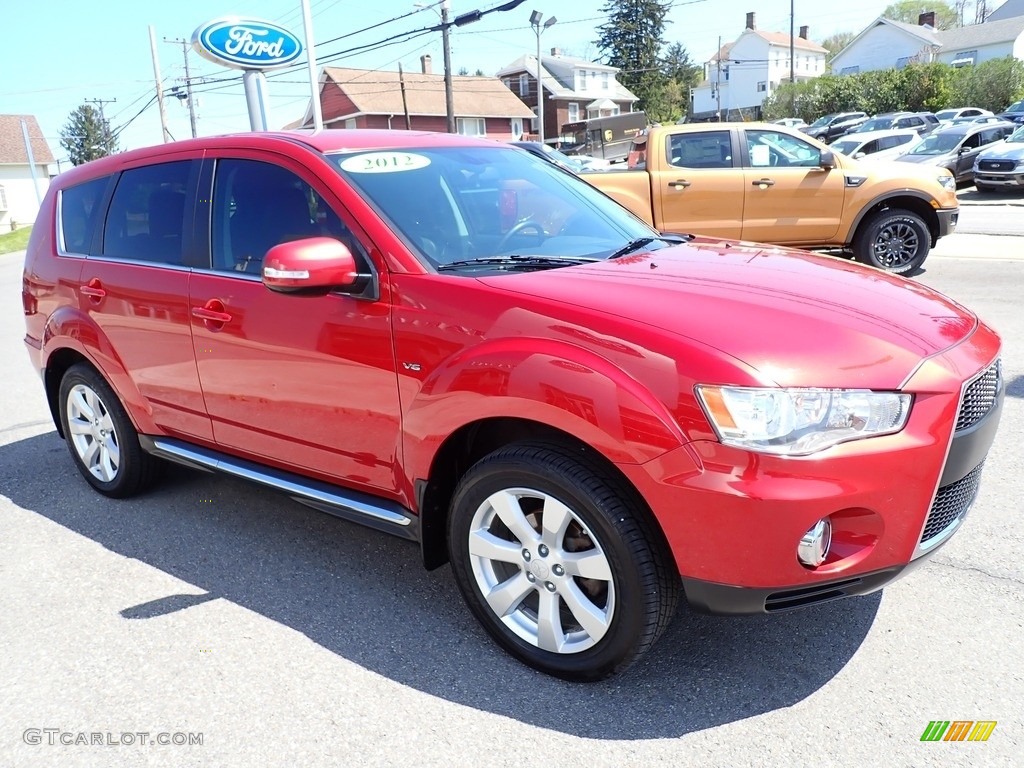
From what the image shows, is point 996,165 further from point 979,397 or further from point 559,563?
point 559,563

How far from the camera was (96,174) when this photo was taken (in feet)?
14.7

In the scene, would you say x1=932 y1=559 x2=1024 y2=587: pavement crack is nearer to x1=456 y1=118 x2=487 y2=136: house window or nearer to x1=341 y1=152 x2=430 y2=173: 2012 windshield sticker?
x1=341 y1=152 x2=430 y2=173: 2012 windshield sticker

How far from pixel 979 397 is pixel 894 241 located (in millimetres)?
8036

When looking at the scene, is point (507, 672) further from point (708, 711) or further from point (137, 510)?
point (137, 510)

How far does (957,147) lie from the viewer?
66.6ft

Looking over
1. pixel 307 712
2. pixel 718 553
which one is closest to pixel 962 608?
pixel 718 553

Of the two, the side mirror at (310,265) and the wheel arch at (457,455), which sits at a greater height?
the side mirror at (310,265)

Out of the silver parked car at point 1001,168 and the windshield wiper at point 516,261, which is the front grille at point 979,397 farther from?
the silver parked car at point 1001,168

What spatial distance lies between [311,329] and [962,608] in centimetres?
263

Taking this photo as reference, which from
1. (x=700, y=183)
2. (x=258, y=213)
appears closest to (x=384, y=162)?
(x=258, y=213)

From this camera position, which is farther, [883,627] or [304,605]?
[304,605]

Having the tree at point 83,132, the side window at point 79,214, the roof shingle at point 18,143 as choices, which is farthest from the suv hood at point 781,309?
the tree at point 83,132

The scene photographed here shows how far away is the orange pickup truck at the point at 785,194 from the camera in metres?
9.68

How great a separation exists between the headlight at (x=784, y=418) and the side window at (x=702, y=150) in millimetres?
8198
